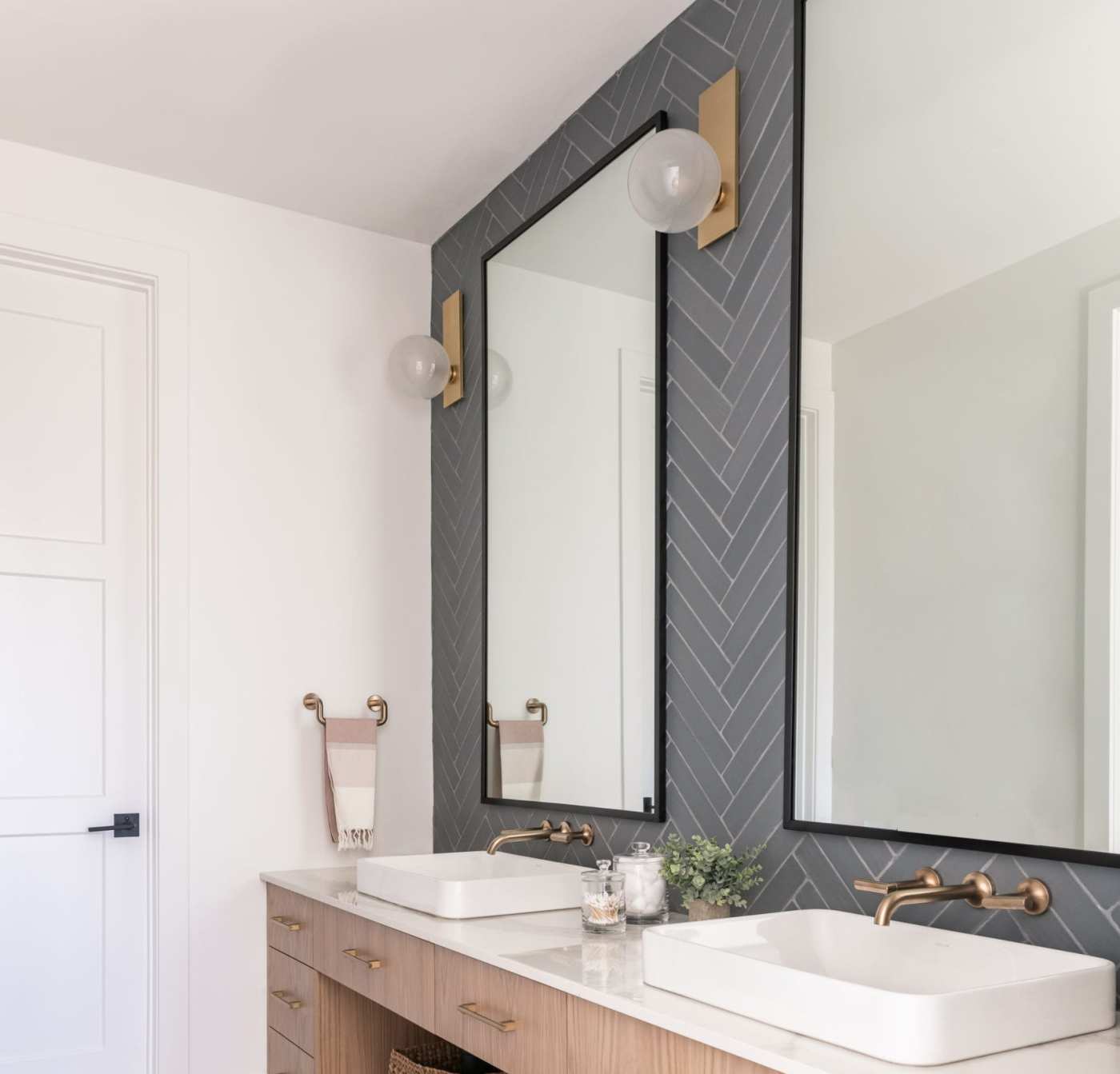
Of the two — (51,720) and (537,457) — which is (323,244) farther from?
(51,720)

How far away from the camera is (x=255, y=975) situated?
116 inches

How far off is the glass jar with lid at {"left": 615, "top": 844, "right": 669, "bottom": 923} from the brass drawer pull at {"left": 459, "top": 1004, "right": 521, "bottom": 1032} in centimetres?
33

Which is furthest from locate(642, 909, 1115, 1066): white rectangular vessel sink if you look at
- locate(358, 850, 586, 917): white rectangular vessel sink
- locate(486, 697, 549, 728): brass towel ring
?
locate(486, 697, 549, 728): brass towel ring

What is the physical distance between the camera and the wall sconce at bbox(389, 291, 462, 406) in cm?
309

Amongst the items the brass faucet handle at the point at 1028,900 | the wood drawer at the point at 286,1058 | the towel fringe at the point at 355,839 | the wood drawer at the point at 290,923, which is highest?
the brass faucet handle at the point at 1028,900

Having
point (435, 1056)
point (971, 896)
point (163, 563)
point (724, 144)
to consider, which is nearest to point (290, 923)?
point (435, 1056)

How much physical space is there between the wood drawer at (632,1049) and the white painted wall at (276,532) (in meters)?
1.57

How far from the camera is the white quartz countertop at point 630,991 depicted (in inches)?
48.4

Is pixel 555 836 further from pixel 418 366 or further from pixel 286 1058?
pixel 418 366

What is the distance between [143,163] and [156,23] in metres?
0.63

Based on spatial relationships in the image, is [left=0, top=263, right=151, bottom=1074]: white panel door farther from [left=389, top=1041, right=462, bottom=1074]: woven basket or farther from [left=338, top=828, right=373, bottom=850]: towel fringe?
[left=389, top=1041, right=462, bottom=1074]: woven basket

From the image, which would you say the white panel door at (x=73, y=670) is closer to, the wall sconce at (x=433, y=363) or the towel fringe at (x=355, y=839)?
the towel fringe at (x=355, y=839)

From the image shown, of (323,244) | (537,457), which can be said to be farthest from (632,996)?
(323,244)

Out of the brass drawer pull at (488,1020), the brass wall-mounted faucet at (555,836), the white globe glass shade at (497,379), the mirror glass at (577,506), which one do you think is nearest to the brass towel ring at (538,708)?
the mirror glass at (577,506)
